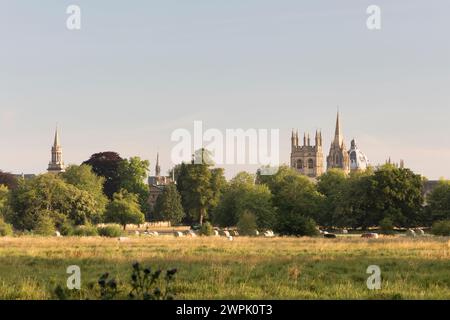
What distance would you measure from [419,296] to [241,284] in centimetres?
508

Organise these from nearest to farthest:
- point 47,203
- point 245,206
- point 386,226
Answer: point 386,226, point 47,203, point 245,206

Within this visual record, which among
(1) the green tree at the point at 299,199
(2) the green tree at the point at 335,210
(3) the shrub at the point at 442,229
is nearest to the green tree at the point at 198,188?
(1) the green tree at the point at 299,199

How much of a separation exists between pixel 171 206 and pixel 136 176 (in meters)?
9.29

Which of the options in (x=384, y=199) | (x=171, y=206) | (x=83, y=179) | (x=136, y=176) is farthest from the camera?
(x=136, y=176)

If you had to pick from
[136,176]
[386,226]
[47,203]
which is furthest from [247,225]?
[136,176]

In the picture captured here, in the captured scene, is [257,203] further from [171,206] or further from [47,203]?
[171,206]

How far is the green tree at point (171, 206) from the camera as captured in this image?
124 m

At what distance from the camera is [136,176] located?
422ft

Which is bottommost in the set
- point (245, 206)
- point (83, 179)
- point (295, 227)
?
point (295, 227)

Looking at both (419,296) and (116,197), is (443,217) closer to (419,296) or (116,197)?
(116,197)

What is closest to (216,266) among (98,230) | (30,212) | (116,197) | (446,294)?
(446,294)

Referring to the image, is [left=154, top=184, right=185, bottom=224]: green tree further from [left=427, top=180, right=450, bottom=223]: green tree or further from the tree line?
[left=427, top=180, right=450, bottom=223]: green tree

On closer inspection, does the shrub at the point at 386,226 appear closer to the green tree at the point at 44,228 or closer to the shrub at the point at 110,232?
the shrub at the point at 110,232

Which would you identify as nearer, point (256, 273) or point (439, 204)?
point (256, 273)
